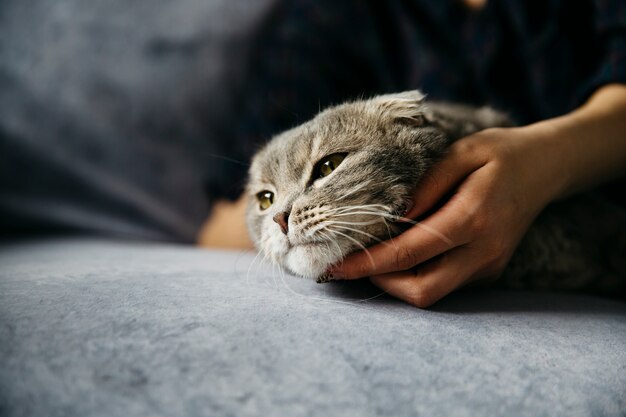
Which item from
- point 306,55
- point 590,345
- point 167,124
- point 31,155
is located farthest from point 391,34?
point 31,155

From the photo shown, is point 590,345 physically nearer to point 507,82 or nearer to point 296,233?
point 296,233

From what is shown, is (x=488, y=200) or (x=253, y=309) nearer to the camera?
(x=253, y=309)

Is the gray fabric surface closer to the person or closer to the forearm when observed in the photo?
the person

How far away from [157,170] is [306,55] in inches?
25.0

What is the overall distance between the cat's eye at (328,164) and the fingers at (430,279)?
0.23 metres

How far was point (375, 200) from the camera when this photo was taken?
69 centimetres

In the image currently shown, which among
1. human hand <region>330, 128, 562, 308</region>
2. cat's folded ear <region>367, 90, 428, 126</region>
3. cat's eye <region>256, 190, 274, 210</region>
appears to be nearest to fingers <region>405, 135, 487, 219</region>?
human hand <region>330, 128, 562, 308</region>

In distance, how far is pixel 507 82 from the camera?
1.22 meters

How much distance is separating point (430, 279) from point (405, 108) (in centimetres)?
36

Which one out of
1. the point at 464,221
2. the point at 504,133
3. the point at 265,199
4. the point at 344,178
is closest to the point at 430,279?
the point at 464,221

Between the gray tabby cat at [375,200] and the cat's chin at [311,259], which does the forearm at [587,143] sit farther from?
the cat's chin at [311,259]

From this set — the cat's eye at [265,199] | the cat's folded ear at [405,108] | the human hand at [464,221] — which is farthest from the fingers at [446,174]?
the cat's eye at [265,199]

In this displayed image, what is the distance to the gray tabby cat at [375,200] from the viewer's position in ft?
2.27

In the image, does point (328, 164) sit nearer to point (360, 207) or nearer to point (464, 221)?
point (360, 207)
